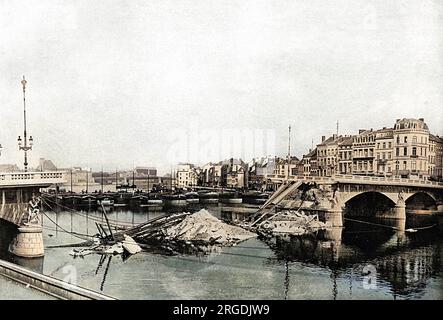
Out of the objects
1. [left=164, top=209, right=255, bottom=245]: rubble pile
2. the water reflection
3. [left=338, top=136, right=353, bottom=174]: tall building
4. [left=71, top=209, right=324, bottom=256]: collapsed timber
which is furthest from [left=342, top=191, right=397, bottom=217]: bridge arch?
[left=164, top=209, right=255, bottom=245]: rubble pile

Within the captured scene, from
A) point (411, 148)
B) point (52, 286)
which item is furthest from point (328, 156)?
point (52, 286)

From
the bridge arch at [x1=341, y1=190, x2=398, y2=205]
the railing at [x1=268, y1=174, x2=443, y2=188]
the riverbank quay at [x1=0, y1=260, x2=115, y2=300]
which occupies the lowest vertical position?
the riverbank quay at [x1=0, y1=260, x2=115, y2=300]

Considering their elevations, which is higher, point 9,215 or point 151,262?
point 9,215

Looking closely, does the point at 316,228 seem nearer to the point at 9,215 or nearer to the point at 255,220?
the point at 255,220

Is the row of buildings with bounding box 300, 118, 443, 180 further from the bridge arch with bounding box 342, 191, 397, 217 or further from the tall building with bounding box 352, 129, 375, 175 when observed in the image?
the bridge arch with bounding box 342, 191, 397, 217

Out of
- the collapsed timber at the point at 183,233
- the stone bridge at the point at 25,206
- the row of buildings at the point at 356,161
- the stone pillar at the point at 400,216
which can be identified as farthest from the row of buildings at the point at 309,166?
the stone pillar at the point at 400,216
